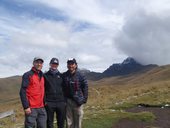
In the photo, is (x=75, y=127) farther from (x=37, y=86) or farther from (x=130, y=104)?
(x=130, y=104)

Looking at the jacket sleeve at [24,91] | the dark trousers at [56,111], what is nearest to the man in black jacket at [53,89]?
the dark trousers at [56,111]

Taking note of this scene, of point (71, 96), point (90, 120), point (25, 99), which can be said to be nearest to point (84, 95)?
point (71, 96)

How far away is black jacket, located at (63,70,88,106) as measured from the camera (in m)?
14.0

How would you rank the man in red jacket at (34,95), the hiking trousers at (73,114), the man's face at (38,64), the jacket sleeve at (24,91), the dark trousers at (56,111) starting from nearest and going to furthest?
the jacket sleeve at (24,91) < the man in red jacket at (34,95) < the man's face at (38,64) < the dark trousers at (56,111) < the hiking trousers at (73,114)

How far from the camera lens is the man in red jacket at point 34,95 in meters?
13.0

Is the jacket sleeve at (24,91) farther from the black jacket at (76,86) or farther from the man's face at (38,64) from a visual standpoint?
the black jacket at (76,86)

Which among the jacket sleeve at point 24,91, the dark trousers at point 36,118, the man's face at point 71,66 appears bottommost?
the dark trousers at point 36,118

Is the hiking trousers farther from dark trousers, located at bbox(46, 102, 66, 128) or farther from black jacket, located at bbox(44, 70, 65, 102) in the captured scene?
black jacket, located at bbox(44, 70, 65, 102)

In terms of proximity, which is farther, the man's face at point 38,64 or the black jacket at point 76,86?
the black jacket at point 76,86

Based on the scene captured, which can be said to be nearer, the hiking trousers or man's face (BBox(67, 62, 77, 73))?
man's face (BBox(67, 62, 77, 73))

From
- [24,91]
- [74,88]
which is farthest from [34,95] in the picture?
[74,88]

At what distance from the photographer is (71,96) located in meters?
14.3

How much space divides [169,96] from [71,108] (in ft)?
A: 92.5

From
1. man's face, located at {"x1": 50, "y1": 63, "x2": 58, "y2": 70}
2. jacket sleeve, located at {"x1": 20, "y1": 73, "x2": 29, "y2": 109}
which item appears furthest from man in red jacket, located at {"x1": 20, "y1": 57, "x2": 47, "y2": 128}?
man's face, located at {"x1": 50, "y1": 63, "x2": 58, "y2": 70}
